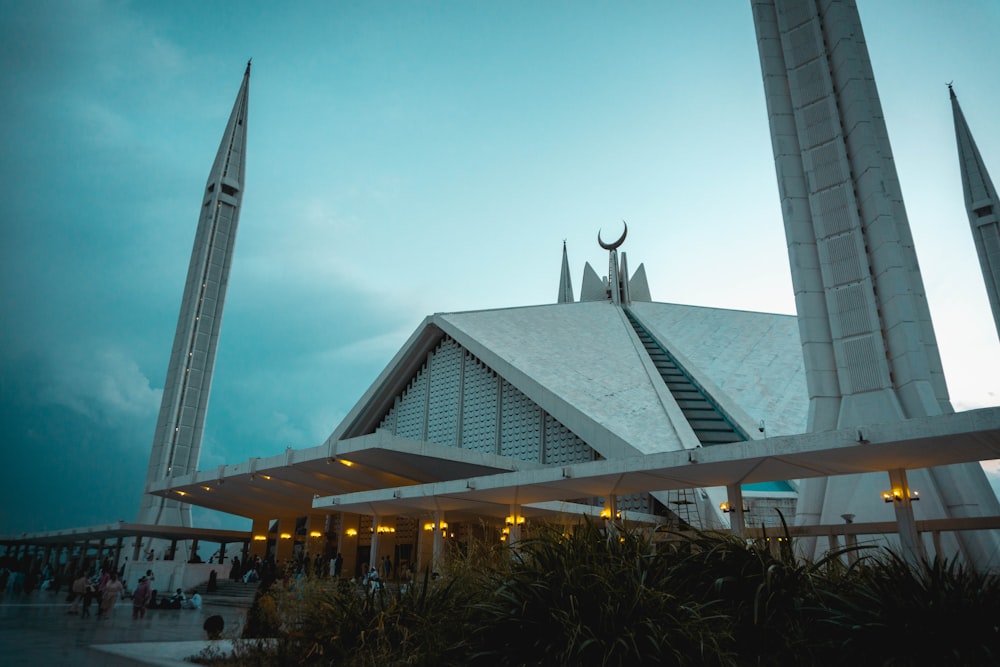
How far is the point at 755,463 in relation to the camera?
10711mm

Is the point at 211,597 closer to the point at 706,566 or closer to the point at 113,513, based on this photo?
the point at 706,566

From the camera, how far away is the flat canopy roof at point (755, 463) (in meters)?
8.99

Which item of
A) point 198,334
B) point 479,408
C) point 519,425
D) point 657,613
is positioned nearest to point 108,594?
point 657,613

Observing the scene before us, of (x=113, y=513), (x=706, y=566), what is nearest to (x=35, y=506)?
(x=113, y=513)

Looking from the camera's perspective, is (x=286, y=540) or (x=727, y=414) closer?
(x=727, y=414)

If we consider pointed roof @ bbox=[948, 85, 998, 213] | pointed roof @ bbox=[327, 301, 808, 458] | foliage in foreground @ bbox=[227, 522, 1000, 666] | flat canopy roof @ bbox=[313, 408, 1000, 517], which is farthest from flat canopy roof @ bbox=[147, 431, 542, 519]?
pointed roof @ bbox=[948, 85, 998, 213]

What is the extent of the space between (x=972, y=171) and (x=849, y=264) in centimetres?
1942

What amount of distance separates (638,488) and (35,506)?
168152mm

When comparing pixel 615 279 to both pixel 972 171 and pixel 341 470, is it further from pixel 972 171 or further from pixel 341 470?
pixel 341 470

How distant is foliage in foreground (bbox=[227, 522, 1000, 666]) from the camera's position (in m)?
4.36

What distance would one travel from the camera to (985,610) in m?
4.28

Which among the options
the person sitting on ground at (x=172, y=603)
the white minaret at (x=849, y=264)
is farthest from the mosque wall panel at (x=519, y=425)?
the person sitting on ground at (x=172, y=603)

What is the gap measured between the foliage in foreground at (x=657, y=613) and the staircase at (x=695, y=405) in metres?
14.5

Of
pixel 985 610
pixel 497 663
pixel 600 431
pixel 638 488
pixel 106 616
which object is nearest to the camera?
pixel 985 610
